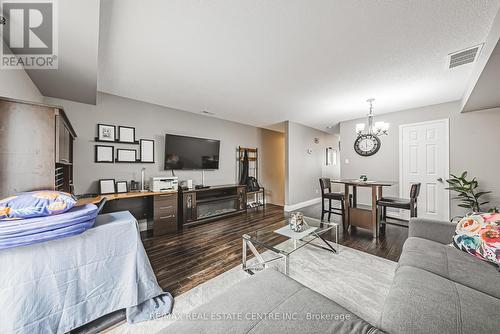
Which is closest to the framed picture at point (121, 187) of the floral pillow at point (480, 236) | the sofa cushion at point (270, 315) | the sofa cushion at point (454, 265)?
the sofa cushion at point (270, 315)

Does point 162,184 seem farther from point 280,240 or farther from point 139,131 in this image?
point 280,240

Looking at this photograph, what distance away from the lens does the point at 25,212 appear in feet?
3.47

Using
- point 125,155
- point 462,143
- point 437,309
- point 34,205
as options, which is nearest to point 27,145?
point 34,205

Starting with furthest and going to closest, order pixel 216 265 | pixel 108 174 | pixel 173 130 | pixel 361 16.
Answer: pixel 173 130
pixel 108 174
pixel 216 265
pixel 361 16

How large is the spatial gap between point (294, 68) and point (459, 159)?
3789mm

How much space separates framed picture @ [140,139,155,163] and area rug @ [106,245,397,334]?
2.64 metres

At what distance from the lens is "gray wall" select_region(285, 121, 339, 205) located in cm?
488

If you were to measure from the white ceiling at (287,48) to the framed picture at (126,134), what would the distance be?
58cm

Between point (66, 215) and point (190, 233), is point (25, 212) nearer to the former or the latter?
point (66, 215)

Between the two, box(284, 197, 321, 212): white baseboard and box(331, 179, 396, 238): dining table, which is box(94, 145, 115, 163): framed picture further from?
box(331, 179, 396, 238): dining table

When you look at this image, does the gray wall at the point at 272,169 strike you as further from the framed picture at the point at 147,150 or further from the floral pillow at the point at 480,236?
the floral pillow at the point at 480,236

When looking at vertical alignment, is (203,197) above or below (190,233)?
above

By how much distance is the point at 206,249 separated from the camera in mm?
2541

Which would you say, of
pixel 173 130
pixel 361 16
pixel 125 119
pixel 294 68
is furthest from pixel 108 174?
pixel 361 16
